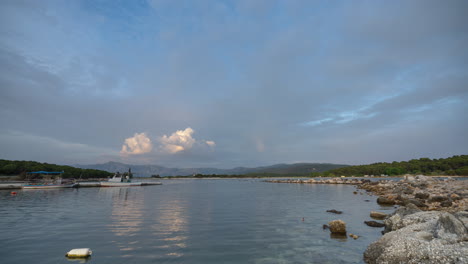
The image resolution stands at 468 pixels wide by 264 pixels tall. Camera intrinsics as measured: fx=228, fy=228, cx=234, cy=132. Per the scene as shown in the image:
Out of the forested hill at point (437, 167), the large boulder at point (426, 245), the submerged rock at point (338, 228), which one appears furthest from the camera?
the forested hill at point (437, 167)

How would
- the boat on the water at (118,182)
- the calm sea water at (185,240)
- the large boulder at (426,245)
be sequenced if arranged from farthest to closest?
the boat on the water at (118,182) < the calm sea water at (185,240) < the large boulder at (426,245)

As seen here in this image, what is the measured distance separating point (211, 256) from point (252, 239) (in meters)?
4.76

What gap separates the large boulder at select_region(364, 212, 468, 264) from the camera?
399 inches

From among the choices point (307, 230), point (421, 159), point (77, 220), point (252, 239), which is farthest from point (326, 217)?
point (421, 159)

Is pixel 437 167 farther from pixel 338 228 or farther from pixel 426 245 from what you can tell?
pixel 426 245

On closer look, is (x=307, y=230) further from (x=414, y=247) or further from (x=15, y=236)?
(x=15, y=236)

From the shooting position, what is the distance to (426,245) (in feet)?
36.3

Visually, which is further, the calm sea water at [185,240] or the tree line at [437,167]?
the tree line at [437,167]

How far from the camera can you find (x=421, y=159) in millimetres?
197250

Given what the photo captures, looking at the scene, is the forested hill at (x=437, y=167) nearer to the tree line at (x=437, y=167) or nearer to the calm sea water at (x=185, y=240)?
the tree line at (x=437, y=167)

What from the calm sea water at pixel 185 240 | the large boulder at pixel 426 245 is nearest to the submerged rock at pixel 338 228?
the calm sea water at pixel 185 240

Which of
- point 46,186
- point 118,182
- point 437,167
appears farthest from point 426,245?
point 437,167

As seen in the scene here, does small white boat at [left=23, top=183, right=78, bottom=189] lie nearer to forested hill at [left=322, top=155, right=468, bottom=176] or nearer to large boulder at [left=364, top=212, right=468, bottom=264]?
large boulder at [left=364, top=212, right=468, bottom=264]

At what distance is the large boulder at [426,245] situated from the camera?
10.1 m
